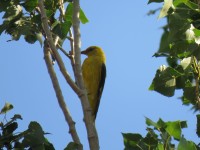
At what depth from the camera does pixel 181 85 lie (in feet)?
9.49

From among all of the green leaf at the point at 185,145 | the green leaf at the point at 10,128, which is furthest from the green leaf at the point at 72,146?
the green leaf at the point at 185,145

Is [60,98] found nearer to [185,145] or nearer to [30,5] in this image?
[30,5]

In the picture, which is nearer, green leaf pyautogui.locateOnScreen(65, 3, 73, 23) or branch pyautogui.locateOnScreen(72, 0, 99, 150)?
branch pyautogui.locateOnScreen(72, 0, 99, 150)

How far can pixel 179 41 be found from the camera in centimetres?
239

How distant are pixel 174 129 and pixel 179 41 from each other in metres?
0.52

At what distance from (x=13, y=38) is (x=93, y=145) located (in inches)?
57.9

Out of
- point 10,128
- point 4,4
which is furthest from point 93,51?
point 10,128

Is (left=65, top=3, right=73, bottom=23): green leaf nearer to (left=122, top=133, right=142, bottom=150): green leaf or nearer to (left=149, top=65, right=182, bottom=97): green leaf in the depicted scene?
(left=149, top=65, right=182, bottom=97): green leaf

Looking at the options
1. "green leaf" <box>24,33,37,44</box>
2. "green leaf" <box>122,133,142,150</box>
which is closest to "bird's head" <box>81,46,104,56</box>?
"green leaf" <box>24,33,37,44</box>

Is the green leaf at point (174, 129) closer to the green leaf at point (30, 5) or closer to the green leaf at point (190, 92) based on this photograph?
the green leaf at point (190, 92)

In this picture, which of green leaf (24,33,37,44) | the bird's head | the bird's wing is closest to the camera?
green leaf (24,33,37,44)

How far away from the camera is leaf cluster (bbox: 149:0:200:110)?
90.3 inches

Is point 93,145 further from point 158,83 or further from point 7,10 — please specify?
point 7,10

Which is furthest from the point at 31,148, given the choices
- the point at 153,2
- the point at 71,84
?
the point at 153,2
